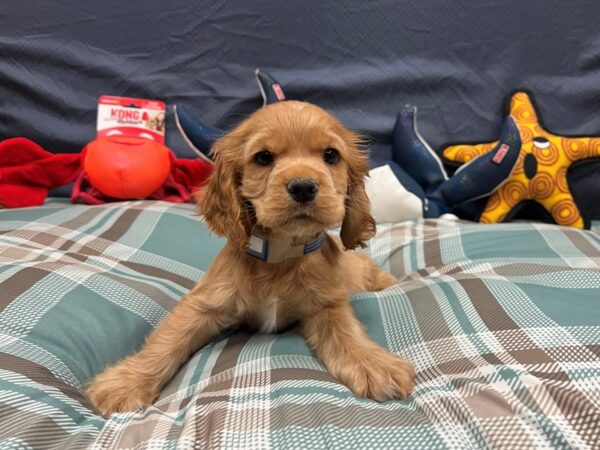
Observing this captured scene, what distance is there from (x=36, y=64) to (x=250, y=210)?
7.60ft

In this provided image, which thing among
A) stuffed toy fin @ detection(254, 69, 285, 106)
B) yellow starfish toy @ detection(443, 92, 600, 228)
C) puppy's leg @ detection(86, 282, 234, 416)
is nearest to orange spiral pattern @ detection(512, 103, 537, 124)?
yellow starfish toy @ detection(443, 92, 600, 228)

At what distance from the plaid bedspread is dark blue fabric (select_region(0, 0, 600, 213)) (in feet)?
3.76

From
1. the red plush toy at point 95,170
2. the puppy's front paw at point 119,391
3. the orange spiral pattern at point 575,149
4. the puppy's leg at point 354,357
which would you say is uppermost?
the orange spiral pattern at point 575,149

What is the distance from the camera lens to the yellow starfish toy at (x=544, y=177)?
9.20 ft

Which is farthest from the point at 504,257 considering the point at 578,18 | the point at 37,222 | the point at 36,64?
the point at 36,64

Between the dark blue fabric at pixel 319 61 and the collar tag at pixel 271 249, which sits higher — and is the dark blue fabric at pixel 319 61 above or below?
above

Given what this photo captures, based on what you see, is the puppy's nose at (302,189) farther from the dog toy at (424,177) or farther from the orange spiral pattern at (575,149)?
the orange spiral pattern at (575,149)

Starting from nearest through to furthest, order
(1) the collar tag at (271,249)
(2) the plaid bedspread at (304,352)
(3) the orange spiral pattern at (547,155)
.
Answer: (2) the plaid bedspread at (304,352) < (1) the collar tag at (271,249) < (3) the orange spiral pattern at (547,155)

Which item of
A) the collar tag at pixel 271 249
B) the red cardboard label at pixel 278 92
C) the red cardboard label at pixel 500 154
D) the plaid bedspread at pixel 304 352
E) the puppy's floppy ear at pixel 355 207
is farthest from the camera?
the red cardboard label at pixel 278 92

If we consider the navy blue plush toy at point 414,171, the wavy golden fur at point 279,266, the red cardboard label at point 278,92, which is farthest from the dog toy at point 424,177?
the wavy golden fur at point 279,266

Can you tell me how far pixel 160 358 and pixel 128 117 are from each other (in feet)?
6.89

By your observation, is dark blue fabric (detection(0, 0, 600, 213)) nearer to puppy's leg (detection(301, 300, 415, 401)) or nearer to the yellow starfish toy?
the yellow starfish toy

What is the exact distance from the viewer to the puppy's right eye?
1.50m

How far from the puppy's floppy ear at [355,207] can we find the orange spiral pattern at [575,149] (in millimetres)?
1758
